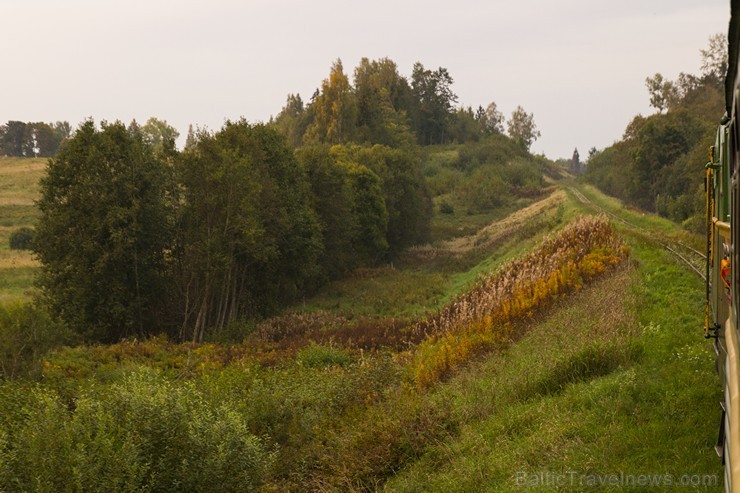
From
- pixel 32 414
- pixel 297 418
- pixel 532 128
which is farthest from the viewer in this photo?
pixel 532 128

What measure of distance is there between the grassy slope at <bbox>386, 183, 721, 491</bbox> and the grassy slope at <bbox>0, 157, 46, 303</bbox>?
83.2 ft

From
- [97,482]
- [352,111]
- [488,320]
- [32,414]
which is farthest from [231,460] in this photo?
[352,111]

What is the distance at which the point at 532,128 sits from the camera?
186250 millimetres

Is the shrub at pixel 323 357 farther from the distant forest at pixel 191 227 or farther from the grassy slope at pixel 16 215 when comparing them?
the grassy slope at pixel 16 215

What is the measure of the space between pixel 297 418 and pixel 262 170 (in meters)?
26.1

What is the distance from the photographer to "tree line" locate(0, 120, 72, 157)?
14562cm

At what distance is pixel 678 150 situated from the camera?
6072 centimetres

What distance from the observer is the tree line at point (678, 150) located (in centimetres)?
5022

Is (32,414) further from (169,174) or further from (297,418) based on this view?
(169,174)

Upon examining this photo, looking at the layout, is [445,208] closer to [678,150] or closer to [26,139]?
[678,150]

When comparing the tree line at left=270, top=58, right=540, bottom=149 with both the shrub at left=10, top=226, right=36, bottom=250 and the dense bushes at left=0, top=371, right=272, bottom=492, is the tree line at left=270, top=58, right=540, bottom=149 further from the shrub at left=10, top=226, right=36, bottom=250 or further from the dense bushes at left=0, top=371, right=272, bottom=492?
the dense bushes at left=0, top=371, right=272, bottom=492

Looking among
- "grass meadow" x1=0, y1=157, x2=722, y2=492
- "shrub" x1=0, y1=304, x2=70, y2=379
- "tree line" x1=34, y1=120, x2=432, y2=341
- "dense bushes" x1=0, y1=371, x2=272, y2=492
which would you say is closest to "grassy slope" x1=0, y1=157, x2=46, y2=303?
"tree line" x1=34, y1=120, x2=432, y2=341

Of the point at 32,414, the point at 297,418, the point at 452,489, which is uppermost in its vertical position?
the point at 32,414

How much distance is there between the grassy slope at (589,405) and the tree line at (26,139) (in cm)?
15454
